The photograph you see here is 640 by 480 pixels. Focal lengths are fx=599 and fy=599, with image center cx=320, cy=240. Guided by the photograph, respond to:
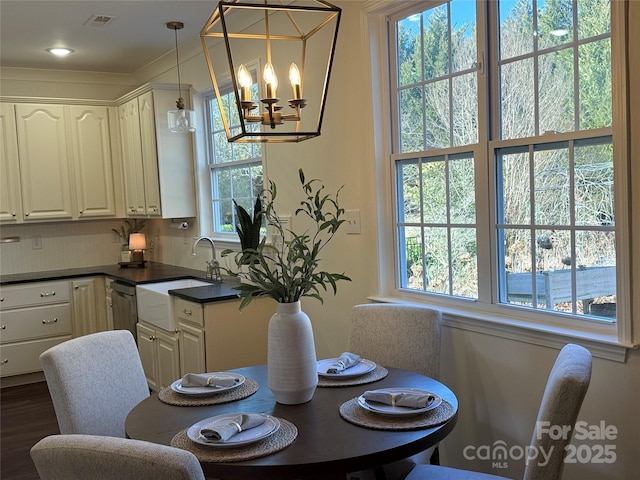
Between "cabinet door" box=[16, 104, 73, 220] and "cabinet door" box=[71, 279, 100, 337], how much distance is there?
2.09 ft

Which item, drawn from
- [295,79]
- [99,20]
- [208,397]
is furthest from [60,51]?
[208,397]

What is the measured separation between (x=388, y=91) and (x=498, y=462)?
5.56 feet

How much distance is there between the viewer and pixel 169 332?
3.72m

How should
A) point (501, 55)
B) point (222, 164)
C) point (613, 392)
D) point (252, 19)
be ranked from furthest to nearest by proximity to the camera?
1. point (222, 164)
2. point (252, 19)
3. point (501, 55)
4. point (613, 392)

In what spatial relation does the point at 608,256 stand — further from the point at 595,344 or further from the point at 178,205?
the point at 178,205

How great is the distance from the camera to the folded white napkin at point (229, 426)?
5.06 feet

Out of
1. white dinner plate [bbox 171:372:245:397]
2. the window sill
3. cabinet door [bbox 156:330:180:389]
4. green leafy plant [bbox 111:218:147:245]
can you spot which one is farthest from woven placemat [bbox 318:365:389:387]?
green leafy plant [bbox 111:218:147:245]

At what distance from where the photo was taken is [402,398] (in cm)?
175

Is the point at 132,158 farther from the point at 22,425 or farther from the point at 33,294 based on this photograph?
the point at 22,425

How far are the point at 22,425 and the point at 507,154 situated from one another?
11.4 feet

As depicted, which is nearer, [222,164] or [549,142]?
[549,142]

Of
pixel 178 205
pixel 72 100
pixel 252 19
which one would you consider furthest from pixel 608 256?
pixel 72 100

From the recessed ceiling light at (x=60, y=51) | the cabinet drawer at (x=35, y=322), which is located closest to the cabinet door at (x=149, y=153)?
the recessed ceiling light at (x=60, y=51)

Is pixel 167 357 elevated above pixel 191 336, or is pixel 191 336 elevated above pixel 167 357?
pixel 191 336
